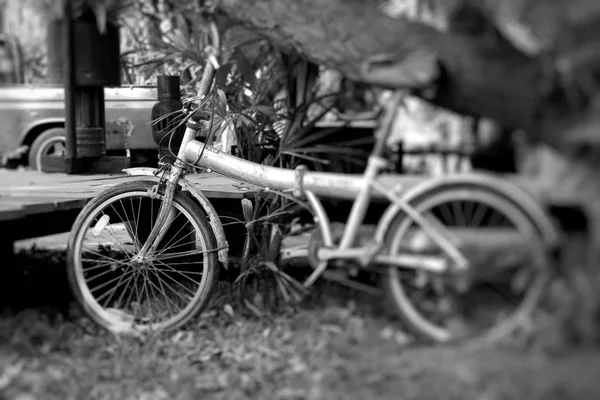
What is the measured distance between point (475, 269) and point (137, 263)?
6.73 ft

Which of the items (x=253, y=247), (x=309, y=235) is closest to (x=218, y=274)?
(x=253, y=247)

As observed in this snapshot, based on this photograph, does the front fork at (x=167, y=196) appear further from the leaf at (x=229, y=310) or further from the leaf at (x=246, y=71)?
the leaf at (x=229, y=310)

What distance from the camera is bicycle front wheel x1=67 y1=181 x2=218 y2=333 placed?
478 centimetres

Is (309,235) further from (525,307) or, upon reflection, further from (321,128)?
(525,307)

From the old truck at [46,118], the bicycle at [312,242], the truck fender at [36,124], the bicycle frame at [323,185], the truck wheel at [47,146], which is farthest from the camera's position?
the truck fender at [36,124]

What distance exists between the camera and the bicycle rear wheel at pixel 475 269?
11.6 ft

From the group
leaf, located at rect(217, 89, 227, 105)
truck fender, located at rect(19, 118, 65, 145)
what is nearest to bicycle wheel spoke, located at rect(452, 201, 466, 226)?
leaf, located at rect(217, 89, 227, 105)

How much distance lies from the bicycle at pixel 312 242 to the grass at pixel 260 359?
0.14m

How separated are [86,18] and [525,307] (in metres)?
2.81

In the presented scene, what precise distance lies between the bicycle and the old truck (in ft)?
0.97

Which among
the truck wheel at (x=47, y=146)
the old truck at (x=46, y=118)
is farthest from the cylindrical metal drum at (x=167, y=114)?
the truck wheel at (x=47, y=146)

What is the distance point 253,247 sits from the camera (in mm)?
4941

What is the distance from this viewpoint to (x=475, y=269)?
144 inches

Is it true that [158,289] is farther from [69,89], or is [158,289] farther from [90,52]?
[90,52]
